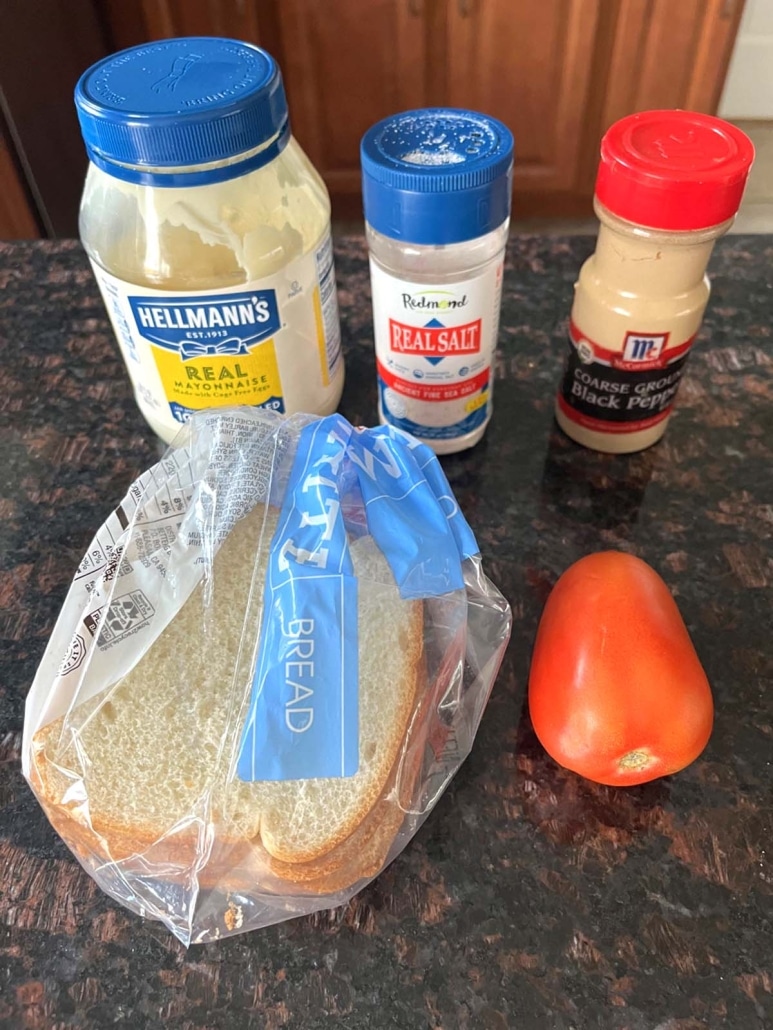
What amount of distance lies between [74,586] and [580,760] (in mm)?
340

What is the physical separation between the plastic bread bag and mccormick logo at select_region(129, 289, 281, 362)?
0.26ft

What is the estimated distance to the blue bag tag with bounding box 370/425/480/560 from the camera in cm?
52

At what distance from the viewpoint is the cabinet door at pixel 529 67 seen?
1673mm

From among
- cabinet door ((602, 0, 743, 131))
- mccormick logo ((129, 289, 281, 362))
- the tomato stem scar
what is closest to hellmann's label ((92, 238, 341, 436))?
mccormick logo ((129, 289, 281, 362))

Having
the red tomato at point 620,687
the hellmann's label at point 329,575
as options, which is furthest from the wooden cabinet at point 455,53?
the red tomato at point 620,687

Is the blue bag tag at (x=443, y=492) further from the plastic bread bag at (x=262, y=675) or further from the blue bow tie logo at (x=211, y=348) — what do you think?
the blue bow tie logo at (x=211, y=348)

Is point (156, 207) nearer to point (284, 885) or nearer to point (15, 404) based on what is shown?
point (15, 404)

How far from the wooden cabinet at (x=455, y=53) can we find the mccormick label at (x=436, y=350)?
1201 mm

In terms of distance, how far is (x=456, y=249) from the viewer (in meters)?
0.58

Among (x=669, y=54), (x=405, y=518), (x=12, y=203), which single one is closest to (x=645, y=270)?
(x=405, y=518)

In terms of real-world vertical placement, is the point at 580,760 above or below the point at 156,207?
below

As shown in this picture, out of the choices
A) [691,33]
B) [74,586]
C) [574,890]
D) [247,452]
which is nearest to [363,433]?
[247,452]

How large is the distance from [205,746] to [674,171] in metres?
0.49

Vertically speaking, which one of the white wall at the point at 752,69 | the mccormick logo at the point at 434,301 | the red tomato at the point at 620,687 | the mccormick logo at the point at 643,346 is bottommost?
the white wall at the point at 752,69
